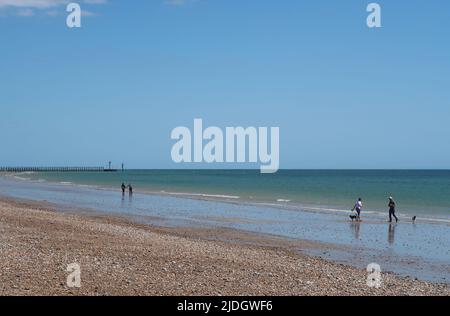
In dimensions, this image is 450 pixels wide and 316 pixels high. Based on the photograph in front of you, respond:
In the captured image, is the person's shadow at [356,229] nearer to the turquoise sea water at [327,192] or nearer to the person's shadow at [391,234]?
the person's shadow at [391,234]

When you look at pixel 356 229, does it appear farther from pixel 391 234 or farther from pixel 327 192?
pixel 327 192

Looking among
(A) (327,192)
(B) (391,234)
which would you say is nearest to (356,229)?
(B) (391,234)

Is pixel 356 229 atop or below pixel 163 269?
below

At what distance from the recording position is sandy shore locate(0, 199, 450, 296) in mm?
11367

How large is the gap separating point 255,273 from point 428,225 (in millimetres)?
20163

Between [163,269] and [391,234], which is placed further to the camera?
[391,234]

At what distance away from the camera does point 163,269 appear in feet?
43.9

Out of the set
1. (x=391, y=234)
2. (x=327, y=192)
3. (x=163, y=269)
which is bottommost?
(x=327, y=192)

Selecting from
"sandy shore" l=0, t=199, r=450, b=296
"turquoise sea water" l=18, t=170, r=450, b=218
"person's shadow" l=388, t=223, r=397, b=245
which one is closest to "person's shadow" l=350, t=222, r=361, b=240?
"person's shadow" l=388, t=223, r=397, b=245

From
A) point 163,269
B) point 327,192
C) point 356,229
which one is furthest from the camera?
point 327,192

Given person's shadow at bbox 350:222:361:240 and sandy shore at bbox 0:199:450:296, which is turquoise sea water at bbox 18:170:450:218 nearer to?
person's shadow at bbox 350:222:361:240
